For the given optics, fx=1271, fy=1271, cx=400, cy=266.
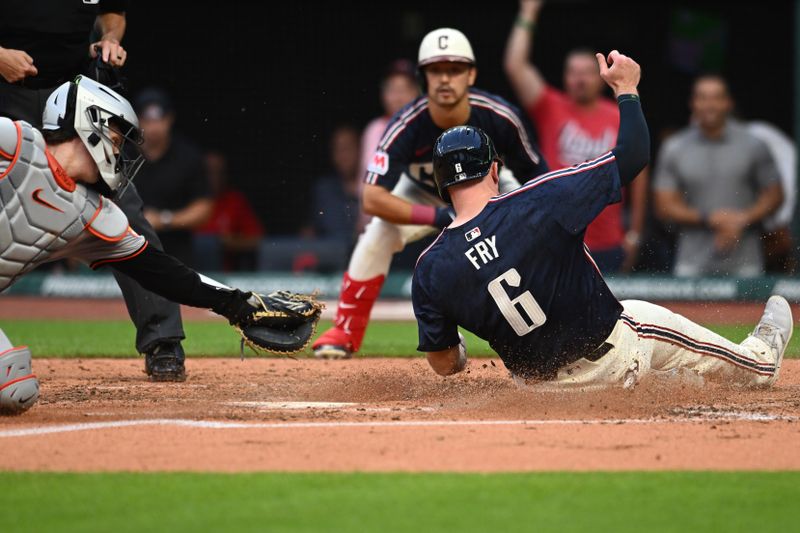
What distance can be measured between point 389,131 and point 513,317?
274 centimetres

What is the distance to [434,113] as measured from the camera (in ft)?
25.8

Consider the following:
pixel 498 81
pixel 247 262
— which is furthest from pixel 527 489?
pixel 498 81

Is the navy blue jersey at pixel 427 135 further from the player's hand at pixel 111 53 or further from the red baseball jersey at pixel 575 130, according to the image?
the red baseball jersey at pixel 575 130

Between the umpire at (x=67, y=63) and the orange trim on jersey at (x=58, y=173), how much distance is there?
668mm

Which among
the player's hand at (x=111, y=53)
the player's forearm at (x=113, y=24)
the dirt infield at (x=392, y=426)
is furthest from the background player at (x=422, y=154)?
the player's hand at (x=111, y=53)

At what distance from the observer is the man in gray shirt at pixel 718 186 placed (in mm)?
11633

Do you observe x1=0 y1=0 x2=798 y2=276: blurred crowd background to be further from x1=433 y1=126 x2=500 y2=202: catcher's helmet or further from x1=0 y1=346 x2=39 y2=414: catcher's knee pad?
x1=0 y1=346 x2=39 y2=414: catcher's knee pad

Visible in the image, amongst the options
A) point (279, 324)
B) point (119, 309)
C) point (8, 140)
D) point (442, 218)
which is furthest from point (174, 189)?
point (8, 140)

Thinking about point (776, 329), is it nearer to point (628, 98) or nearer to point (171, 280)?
point (628, 98)

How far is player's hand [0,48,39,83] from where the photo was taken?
605cm

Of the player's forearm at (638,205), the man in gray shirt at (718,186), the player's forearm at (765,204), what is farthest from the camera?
the player's forearm at (638,205)

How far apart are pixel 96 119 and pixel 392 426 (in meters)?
1.89

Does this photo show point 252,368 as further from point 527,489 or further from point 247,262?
point 247,262

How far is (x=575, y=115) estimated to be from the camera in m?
11.6
